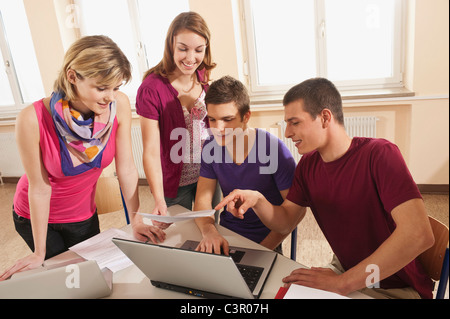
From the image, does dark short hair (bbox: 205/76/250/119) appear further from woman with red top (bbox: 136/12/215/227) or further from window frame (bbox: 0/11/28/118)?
window frame (bbox: 0/11/28/118)

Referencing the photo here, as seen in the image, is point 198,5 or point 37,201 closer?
point 37,201

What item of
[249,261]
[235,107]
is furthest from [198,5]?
[249,261]

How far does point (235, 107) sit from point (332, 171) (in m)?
0.49

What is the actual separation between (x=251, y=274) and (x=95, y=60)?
854 millimetres

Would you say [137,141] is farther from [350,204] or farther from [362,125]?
[350,204]

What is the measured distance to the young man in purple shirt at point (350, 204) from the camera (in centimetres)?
102

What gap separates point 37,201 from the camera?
1328mm

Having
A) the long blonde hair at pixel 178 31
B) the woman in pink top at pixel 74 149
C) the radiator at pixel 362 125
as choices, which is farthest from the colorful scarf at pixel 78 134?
the radiator at pixel 362 125

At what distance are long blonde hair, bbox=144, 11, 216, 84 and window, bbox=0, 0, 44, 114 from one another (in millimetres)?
3209

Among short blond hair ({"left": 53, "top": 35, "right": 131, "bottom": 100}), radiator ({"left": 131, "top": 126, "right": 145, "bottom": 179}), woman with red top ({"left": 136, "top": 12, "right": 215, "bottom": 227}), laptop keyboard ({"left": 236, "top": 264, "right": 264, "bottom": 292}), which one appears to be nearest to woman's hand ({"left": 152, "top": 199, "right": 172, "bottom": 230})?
woman with red top ({"left": 136, "top": 12, "right": 215, "bottom": 227})

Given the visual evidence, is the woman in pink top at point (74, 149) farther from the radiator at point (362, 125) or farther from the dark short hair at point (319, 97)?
the radiator at point (362, 125)

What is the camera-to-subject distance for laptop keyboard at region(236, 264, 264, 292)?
104 centimetres

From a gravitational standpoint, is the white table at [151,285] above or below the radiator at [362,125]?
above

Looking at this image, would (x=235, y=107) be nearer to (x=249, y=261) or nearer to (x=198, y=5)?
(x=249, y=261)
